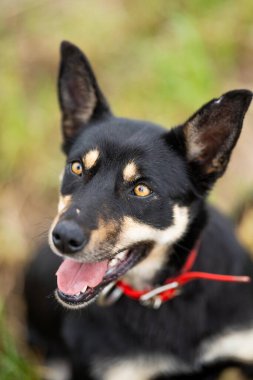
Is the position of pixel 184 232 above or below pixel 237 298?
above

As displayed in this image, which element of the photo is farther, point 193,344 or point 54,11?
point 54,11

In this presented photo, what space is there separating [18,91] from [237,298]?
3.38 metres

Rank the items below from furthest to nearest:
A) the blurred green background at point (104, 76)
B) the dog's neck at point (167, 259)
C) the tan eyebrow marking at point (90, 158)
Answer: the blurred green background at point (104, 76), the dog's neck at point (167, 259), the tan eyebrow marking at point (90, 158)

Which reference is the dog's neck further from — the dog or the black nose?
the black nose

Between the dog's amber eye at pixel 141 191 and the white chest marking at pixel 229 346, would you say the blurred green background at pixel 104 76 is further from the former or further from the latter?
the dog's amber eye at pixel 141 191

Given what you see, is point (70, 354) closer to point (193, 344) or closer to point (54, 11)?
point (193, 344)

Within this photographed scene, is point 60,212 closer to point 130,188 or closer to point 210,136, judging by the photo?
point 130,188

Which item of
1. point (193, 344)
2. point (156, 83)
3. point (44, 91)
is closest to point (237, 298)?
point (193, 344)

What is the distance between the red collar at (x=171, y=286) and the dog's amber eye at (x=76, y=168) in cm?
73

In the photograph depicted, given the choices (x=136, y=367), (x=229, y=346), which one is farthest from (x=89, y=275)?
(x=229, y=346)

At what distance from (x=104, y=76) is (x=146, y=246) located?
342 centimetres

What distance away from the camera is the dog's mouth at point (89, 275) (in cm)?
283

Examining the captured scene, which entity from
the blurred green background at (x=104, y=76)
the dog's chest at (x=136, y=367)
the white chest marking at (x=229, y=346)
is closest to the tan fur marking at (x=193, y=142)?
the white chest marking at (x=229, y=346)

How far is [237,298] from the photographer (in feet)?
11.3
